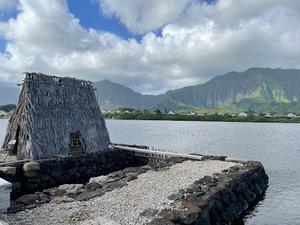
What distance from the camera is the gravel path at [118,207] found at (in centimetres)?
1309

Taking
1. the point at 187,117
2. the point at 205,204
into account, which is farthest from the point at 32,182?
the point at 187,117

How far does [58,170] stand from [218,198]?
11.6 m

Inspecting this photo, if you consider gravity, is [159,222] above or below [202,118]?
below

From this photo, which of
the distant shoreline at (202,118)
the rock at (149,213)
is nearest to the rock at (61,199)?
the rock at (149,213)

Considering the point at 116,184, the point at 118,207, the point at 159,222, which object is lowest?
the point at 159,222

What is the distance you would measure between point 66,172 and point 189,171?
28.4 feet

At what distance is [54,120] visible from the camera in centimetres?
2617

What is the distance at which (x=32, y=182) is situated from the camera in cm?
2228

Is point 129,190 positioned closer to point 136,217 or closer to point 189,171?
point 136,217

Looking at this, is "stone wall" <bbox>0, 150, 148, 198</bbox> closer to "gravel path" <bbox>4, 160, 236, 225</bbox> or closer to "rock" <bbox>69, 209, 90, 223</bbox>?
"gravel path" <bbox>4, 160, 236, 225</bbox>

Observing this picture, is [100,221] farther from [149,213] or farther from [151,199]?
[151,199]

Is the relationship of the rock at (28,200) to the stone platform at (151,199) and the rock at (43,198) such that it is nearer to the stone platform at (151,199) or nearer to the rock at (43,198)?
the stone platform at (151,199)

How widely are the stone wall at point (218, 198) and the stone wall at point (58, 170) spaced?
9.89 m

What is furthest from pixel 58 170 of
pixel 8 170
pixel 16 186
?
pixel 8 170
